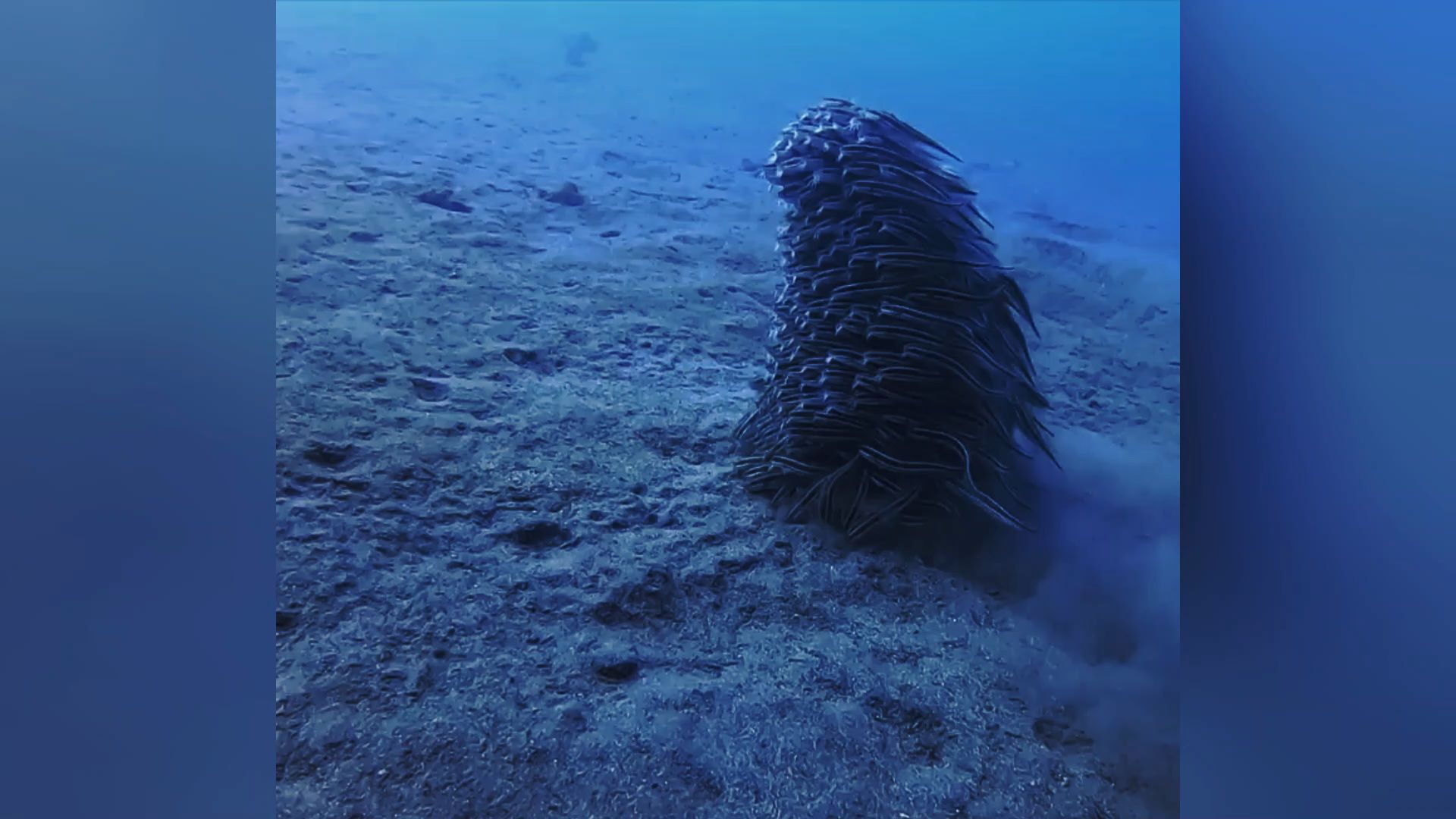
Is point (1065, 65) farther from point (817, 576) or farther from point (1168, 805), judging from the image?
point (1168, 805)

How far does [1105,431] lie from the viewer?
1304 mm
